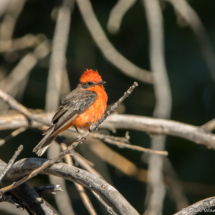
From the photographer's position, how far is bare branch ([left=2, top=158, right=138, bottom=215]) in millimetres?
2168

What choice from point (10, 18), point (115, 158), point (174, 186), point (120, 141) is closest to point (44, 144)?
point (120, 141)

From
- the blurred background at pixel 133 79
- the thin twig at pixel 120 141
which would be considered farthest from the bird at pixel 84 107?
the blurred background at pixel 133 79

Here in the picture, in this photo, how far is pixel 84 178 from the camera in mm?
2434

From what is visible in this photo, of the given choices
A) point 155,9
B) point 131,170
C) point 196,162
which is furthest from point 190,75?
point 155,9

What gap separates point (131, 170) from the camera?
5750 mm

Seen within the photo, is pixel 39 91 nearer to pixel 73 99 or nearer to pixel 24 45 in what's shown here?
pixel 24 45

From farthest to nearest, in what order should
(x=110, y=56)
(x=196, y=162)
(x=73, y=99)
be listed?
(x=196, y=162)
(x=110, y=56)
(x=73, y=99)

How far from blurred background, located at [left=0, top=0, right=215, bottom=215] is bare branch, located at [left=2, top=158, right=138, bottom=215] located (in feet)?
11.4

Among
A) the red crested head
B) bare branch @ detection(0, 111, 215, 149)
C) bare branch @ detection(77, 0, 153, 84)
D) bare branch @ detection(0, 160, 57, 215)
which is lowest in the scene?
bare branch @ detection(0, 160, 57, 215)

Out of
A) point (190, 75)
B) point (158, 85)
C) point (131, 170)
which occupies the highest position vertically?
point (190, 75)

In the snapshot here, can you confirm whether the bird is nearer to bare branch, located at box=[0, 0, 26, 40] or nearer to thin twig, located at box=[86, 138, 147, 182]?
thin twig, located at box=[86, 138, 147, 182]

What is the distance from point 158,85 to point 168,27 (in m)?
3.58

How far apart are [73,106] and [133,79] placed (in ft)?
9.71

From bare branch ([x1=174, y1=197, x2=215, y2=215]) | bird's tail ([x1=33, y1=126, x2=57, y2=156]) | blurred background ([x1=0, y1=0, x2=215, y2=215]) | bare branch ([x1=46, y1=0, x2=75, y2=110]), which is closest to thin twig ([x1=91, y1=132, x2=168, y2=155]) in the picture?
bird's tail ([x1=33, y1=126, x2=57, y2=156])
